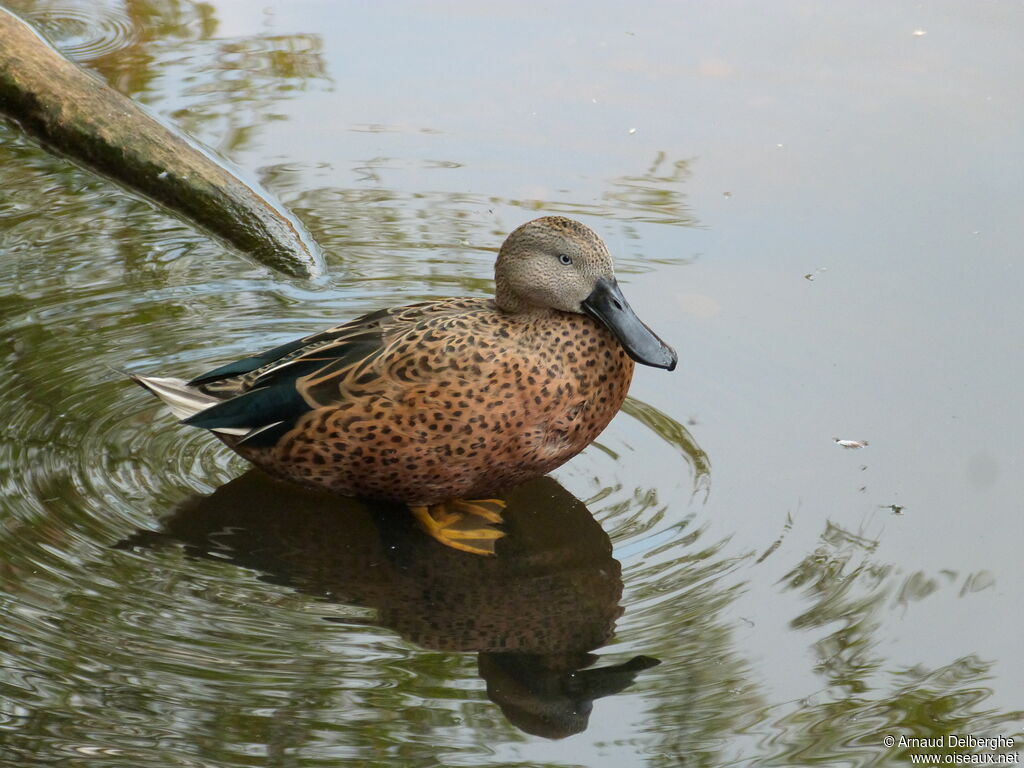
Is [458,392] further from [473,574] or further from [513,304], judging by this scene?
[473,574]

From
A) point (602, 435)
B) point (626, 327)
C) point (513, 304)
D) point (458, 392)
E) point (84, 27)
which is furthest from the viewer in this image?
point (84, 27)

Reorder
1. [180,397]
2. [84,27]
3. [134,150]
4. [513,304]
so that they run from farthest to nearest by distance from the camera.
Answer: [84,27] < [134,150] < [180,397] < [513,304]

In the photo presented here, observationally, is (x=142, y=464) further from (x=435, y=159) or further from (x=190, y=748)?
(x=435, y=159)

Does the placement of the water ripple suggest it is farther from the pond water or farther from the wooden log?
the wooden log

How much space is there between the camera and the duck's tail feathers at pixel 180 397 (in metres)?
4.73

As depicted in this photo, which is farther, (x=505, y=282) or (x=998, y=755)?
(x=505, y=282)

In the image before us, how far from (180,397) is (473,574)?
1.23 meters

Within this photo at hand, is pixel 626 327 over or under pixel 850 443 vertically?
over

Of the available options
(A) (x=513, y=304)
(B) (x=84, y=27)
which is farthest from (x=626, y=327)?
(B) (x=84, y=27)

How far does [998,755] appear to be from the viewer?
140 inches

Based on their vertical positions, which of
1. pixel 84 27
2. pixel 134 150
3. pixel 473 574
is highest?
pixel 84 27

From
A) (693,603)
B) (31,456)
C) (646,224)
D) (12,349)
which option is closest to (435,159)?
(646,224)

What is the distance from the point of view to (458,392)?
4.34 metres

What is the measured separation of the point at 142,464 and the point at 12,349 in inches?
36.6
